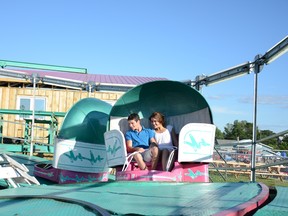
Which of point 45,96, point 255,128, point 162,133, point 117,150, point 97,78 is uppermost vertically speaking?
point 97,78

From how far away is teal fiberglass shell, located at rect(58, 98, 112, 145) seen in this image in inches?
253

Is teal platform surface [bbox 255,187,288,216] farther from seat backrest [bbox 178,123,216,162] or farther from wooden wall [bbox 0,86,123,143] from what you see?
wooden wall [bbox 0,86,123,143]

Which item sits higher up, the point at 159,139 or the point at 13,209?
the point at 159,139

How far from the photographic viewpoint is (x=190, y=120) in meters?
6.26

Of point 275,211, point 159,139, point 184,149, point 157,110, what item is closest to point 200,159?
point 184,149

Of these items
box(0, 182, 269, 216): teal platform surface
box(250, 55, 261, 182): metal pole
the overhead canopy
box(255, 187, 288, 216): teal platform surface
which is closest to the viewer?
box(255, 187, 288, 216): teal platform surface

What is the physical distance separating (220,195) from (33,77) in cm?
613

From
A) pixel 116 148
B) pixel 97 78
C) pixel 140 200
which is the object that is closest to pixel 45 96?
pixel 97 78

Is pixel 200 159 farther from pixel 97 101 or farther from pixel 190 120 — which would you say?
pixel 97 101

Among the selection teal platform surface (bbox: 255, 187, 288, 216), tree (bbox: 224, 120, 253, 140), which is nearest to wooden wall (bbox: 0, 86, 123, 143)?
teal platform surface (bbox: 255, 187, 288, 216)

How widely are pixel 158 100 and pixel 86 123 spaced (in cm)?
124

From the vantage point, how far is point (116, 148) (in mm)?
5547

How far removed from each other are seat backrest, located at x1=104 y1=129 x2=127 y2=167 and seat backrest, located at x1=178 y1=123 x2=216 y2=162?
2.52 feet

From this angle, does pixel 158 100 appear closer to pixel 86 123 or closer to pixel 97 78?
pixel 86 123
